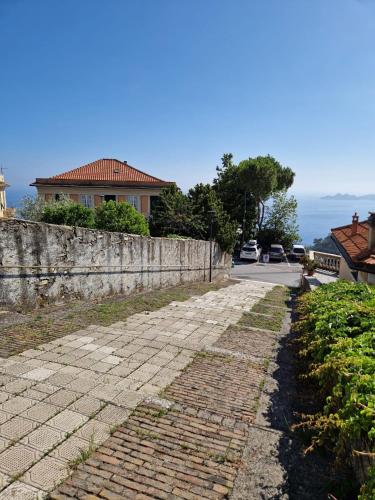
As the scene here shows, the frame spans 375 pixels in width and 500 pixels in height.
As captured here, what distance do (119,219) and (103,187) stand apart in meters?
16.7

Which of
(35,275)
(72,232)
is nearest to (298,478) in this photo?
(35,275)

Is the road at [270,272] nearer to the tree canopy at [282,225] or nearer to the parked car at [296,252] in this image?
the parked car at [296,252]

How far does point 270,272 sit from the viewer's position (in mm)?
26516

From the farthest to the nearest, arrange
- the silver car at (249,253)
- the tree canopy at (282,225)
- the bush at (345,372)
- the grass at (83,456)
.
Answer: the tree canopy at (282,225)
the silver car at (249,253)
the grass at (83,456)
the bush at (345,372)

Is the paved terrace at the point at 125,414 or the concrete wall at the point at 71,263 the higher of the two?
the concrete wall at the point at 71,263

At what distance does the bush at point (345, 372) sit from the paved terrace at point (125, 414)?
0.84m

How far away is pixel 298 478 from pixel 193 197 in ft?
61.2

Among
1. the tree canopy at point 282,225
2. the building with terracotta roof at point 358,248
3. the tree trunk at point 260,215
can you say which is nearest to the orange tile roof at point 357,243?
the building with terracotta roof at point 358,248

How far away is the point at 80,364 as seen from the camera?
465 centimetres

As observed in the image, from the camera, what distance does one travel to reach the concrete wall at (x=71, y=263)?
6277 millimetres

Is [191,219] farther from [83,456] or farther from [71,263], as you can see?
[83,456]

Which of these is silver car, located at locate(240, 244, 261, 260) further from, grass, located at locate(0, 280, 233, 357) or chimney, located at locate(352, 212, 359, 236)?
grass, located at locate(0, 280, 233, 357)

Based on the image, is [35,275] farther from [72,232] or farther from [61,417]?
[61,417]

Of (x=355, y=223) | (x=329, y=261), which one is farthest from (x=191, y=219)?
(x=355, y=223)
